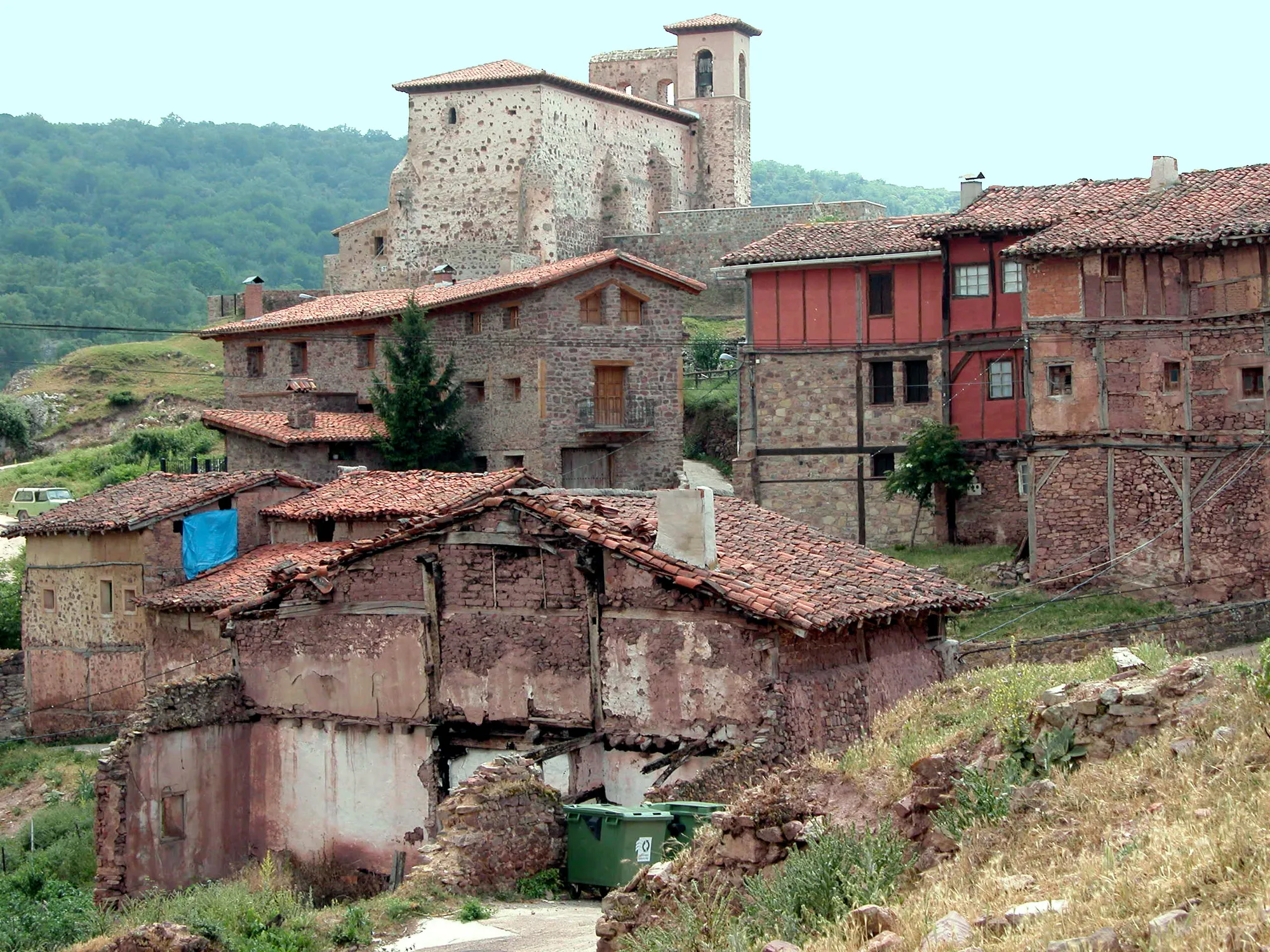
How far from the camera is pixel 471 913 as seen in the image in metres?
13.8

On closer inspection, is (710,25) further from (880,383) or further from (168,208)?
(168,208)

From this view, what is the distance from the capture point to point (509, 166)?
201ft

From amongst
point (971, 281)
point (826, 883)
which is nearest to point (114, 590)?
point (971, 281)

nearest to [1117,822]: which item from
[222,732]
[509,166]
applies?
[222,732]

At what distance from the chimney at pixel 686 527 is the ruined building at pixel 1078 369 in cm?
1546

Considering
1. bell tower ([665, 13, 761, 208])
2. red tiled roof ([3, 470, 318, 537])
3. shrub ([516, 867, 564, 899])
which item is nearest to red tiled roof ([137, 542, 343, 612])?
red tiled roof ([3, 470, 318, 537])

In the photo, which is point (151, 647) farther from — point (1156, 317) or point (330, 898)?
point (1156, 317)

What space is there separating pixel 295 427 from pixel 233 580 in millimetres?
13084

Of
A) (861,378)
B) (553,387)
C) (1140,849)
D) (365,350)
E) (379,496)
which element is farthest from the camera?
(365,350)

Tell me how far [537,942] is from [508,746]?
532 cm

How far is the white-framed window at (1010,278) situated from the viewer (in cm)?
3538

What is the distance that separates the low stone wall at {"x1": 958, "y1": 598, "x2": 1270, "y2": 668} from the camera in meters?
26.2

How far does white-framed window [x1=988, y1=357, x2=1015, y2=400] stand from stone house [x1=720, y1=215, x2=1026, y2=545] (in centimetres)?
3

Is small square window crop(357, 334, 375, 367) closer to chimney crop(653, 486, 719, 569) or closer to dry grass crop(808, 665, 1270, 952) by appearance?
chimney crop(653, 486, 719, 569)
